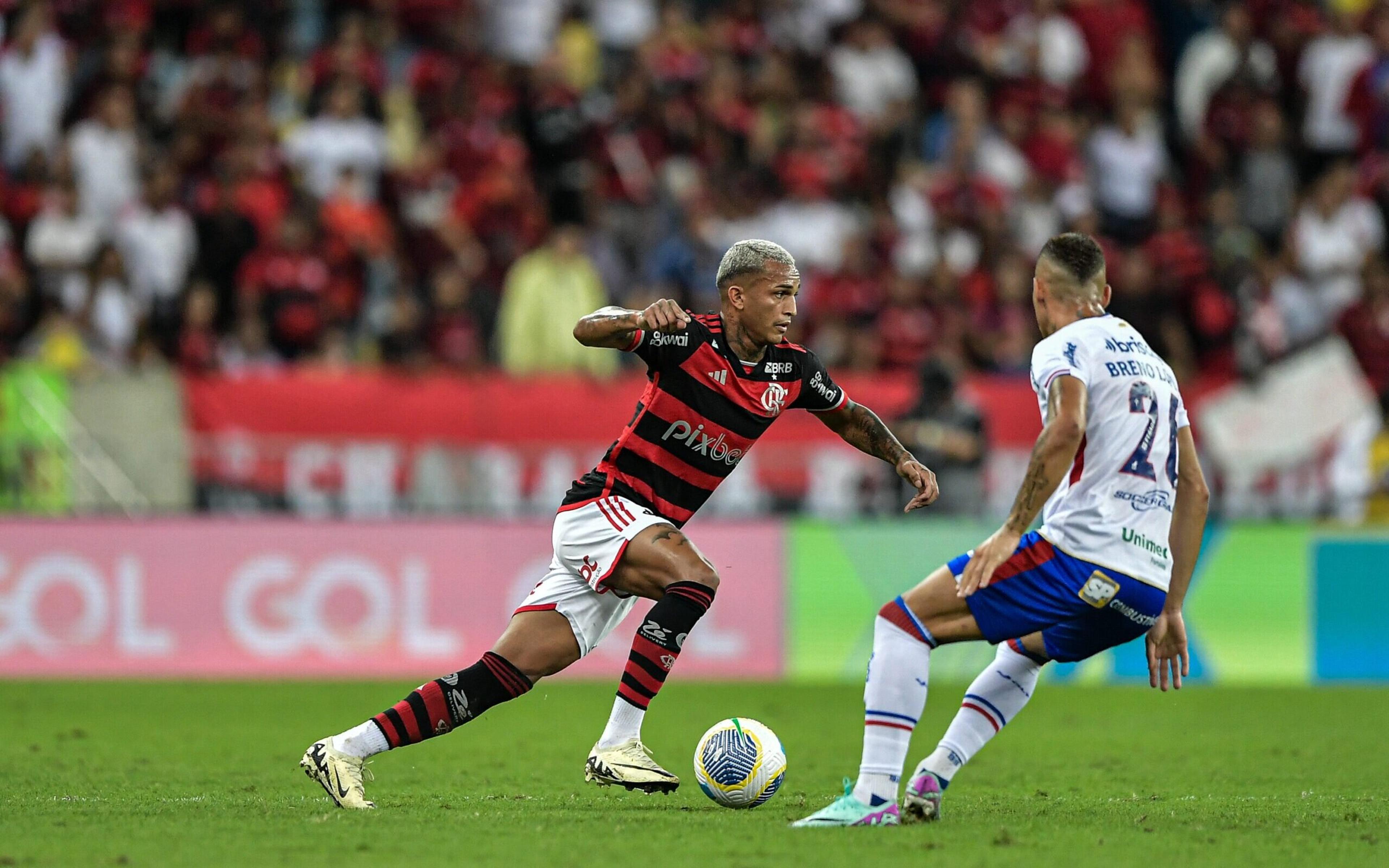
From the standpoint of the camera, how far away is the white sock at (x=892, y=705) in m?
7.12

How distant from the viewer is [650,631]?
7.95 meters

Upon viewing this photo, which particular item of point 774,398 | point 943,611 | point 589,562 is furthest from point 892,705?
point 774,398

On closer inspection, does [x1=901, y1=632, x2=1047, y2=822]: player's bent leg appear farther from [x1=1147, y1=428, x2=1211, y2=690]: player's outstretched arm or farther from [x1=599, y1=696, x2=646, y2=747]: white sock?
[x1=599, y1=696, x2=646, y2=747]: white sock

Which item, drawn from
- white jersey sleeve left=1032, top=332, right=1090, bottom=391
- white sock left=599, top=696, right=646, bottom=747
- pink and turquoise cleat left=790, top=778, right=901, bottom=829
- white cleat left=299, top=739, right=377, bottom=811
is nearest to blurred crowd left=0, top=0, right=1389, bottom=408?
white sock left=599, top=696, right=646, bottom=747

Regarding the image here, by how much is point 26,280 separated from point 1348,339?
13.0m

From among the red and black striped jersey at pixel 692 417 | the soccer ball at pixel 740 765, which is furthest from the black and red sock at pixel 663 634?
the red and black striped jersey at pixel 692 417

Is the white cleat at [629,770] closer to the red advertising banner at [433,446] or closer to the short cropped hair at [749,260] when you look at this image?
the short cropped hair at [749,260]

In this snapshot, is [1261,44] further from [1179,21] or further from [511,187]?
[511,187]

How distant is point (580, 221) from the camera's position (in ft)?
62.4

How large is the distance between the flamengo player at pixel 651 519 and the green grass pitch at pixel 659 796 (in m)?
0.41

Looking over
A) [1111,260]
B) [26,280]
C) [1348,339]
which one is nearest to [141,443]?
[26,280]

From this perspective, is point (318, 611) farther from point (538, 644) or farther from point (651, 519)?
point (651, 519)

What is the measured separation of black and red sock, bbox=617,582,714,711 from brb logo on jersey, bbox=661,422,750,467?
0.62m

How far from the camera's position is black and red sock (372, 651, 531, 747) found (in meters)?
7.77
